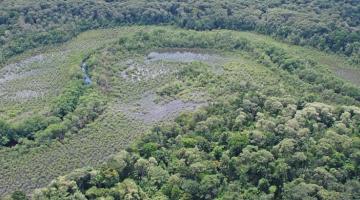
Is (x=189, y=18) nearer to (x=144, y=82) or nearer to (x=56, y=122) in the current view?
(x=144, y=82)

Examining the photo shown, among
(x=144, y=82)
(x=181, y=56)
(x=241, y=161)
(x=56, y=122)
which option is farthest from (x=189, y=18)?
(x=241, y=161)

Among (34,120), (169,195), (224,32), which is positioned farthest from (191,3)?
(169,195)

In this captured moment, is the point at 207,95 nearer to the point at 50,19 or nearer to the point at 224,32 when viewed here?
the point at 224,32

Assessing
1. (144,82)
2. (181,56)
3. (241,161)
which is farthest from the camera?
(181,56)

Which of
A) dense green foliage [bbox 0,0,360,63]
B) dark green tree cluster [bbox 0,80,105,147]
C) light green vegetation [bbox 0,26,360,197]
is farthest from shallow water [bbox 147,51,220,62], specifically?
dark green tree cluster [bbox 0,80,105,147]

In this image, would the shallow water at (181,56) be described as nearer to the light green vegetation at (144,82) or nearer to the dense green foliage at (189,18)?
the light green vegetation at (144,82)

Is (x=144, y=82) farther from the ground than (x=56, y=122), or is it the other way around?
(x=144, y=82)
